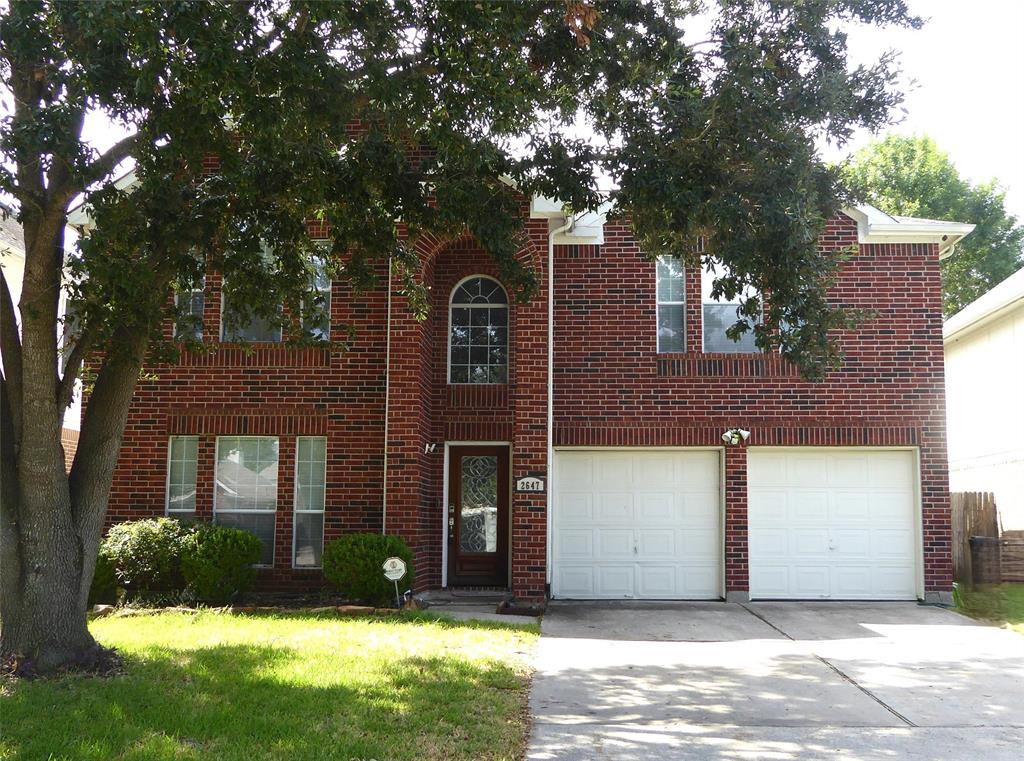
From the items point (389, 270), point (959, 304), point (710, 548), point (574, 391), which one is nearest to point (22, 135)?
point (389, 270)

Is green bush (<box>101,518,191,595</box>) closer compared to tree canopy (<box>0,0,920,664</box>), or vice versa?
tree canopy (<box>0,0,920,664</box>)

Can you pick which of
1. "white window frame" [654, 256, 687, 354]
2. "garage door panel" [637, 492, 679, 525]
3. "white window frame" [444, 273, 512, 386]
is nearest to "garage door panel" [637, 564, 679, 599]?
"garage door panel" [637, 492, 679, 525]

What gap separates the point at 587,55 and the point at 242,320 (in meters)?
4.56

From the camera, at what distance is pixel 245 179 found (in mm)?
8203

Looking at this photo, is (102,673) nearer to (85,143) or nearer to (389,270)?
(85,143)

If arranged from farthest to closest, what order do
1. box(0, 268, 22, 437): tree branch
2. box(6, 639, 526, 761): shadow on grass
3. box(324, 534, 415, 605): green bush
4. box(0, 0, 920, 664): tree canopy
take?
box(324, 534, 415, 605): green bush, box(0, 268, 22, 437): tree branch, box(0, 0, 920, 664): tree canopy, box(6, 639, 526, 761): shadow on grass

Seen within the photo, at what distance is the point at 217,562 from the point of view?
11.7m

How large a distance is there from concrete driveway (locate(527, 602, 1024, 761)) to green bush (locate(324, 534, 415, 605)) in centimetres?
205

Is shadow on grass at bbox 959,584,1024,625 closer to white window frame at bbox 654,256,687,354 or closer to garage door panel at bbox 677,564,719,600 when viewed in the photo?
garage door panel at bbox 677,564,719,600

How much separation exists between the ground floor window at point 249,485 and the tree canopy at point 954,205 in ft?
73.5

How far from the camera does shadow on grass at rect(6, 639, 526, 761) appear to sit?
572 centimetres

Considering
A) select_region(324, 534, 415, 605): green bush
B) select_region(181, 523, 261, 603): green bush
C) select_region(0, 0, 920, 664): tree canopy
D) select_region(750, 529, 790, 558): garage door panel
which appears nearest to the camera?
select_region(0, 0, 920, 664): tree canopy

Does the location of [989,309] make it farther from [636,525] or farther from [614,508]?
[614,508]

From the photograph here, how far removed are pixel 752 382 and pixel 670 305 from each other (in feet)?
5.44
